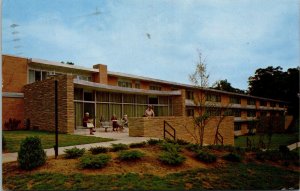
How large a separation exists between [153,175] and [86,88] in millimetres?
13797

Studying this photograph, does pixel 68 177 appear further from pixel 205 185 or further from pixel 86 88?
pixel 86 88

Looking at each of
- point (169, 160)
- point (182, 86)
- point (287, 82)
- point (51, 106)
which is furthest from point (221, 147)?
point (287, 82)

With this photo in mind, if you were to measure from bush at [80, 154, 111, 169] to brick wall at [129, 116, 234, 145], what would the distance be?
7.59 m

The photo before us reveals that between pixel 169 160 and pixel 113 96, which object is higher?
pixel 113 96

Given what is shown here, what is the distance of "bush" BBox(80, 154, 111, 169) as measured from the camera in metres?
8.34

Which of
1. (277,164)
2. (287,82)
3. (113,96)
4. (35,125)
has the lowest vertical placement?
(277,164)

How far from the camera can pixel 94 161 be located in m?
8.38

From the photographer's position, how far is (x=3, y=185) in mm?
7266

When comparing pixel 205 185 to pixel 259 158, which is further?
pixel 259 158

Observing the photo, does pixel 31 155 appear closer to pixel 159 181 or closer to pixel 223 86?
pixel 159 181

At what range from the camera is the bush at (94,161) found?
834cm

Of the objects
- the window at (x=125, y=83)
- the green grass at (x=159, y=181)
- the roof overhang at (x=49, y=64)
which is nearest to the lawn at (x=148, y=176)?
the green grass at (x=159, y=181)

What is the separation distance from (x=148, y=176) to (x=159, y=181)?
1.57 ft

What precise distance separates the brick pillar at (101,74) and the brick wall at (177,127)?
10.1m
